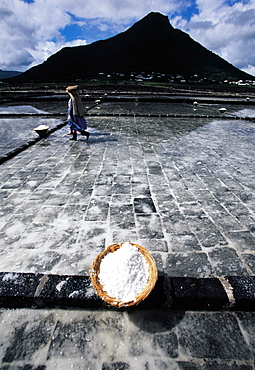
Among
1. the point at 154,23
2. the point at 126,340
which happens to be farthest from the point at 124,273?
the point at 154,23

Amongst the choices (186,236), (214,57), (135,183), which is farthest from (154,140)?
(214,57)

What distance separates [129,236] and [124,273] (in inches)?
40.9

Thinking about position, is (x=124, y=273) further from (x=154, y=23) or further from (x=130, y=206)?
(x=154, y=23)

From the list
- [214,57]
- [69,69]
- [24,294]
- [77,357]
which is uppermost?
[214,57]

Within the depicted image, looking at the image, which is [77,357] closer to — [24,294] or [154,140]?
[24,294]

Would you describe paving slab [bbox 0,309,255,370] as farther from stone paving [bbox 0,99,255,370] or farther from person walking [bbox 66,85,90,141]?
person walking [bbox 66,85,90,141]

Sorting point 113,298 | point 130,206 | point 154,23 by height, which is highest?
point 154,23

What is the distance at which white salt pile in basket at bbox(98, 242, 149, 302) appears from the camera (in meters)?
1.85

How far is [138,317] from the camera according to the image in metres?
1.96

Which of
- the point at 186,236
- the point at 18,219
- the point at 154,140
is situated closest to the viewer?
the point at 186,236

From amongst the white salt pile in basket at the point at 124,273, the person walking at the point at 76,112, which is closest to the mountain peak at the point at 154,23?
the person walking at the point at 76,112

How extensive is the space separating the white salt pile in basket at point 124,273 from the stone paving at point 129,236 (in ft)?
1.16

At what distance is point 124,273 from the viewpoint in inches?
75.7

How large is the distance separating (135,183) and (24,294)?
305cm
